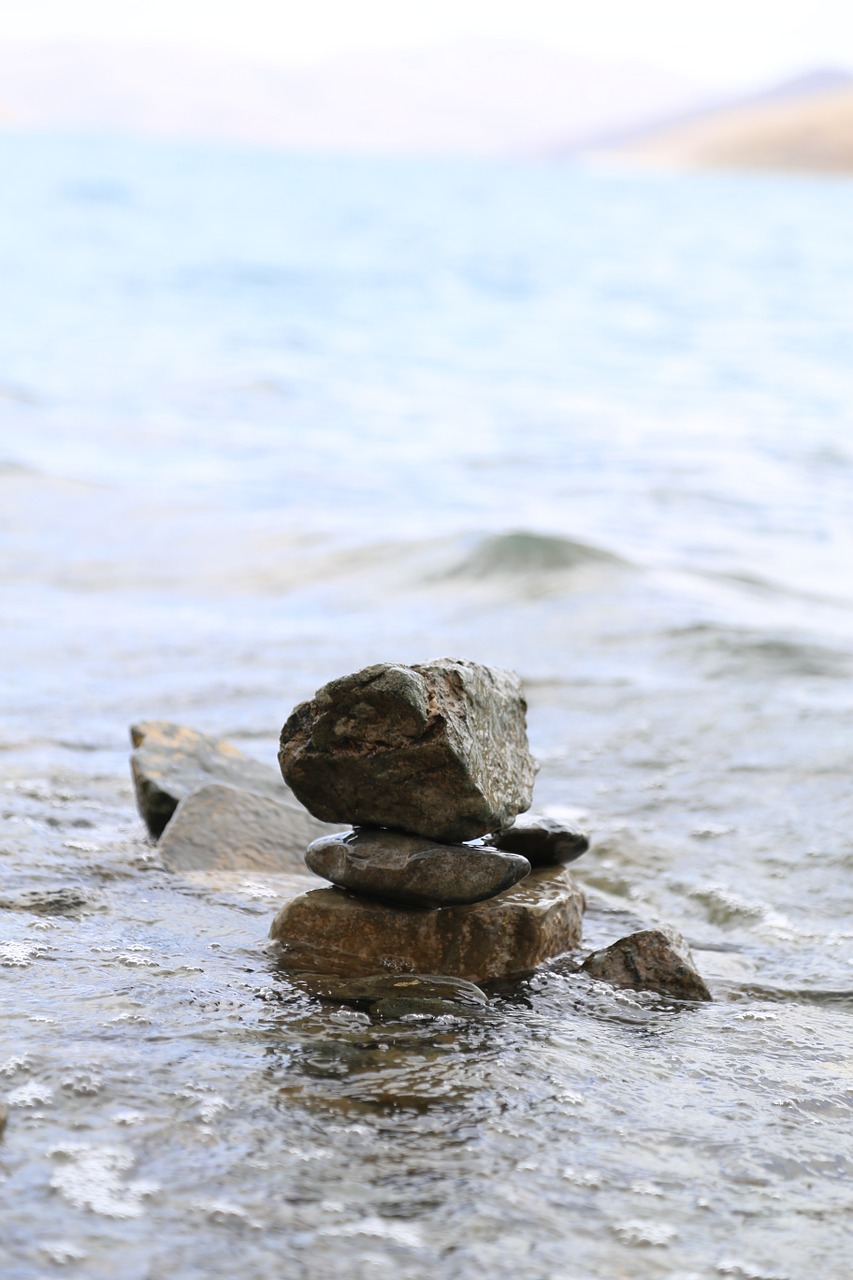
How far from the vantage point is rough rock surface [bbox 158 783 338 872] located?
15.3 feet

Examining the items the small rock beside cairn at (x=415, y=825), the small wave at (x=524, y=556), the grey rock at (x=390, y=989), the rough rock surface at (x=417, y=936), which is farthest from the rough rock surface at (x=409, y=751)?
the small wave at (x=524, y=556)

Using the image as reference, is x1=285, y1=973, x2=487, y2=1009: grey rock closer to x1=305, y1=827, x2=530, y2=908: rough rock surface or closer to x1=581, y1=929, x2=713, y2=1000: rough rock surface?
x1=305, y1=827, x2=530, y2=908: rough rock surface

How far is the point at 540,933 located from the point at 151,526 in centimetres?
853

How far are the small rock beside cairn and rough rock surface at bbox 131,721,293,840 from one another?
1073 millimetres

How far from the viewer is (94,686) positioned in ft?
23.4

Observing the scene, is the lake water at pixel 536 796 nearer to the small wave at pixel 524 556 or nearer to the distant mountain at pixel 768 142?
the small wave at pixel 524 556

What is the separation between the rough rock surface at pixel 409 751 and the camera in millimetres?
3637

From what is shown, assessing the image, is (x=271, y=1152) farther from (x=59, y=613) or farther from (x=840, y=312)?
(x=840, y=312)

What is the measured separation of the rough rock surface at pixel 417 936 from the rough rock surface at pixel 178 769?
1.05 metres

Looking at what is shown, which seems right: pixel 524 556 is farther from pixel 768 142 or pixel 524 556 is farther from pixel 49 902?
pixel 768 142

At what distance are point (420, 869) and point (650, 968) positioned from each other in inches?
26.0

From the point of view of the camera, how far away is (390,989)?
362 centimetres

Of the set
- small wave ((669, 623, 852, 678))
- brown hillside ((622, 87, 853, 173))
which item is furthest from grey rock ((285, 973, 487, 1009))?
brown hillside ((622, 87, 853, 173))

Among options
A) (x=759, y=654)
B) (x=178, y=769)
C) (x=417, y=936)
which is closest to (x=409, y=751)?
(x=417, y=936)
